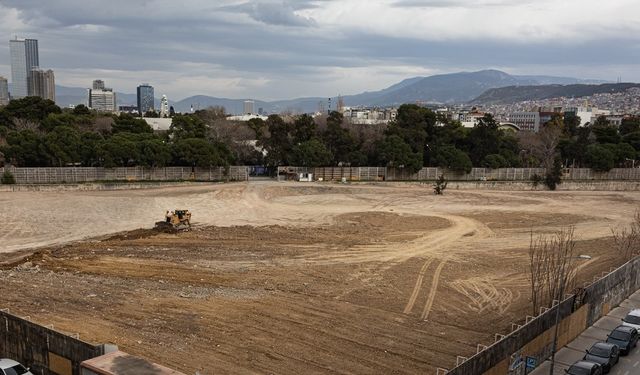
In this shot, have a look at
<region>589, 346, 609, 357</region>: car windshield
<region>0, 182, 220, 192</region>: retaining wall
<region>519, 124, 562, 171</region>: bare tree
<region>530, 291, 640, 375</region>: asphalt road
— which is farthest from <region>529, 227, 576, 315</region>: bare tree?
<region>519, 124, 562, 171</region>: bare tree

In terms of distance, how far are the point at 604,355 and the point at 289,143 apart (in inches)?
2126

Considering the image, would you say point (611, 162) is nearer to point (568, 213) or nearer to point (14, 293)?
point (568, 213)

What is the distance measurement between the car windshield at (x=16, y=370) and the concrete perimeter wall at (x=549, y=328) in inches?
470

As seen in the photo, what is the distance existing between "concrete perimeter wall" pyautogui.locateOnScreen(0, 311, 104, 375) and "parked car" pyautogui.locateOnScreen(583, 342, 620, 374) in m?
A: 15.4

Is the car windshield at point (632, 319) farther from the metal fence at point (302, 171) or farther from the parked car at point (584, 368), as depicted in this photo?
the metal fence at point (302, 171)

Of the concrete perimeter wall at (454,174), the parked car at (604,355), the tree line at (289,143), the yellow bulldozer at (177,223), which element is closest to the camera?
the parked car at (604,355)

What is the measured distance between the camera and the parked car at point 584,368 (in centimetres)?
1612

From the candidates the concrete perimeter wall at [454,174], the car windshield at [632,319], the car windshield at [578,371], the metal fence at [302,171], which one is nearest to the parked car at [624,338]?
the car windshield at [632,319]

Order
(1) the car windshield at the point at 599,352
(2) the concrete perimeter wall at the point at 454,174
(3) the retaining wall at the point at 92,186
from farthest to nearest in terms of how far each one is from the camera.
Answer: (2) the concrete perimeter wall at the point at 454,174
(3) the retaining wall at the point at 92,186
(1) the car windshield at the point at 599,352

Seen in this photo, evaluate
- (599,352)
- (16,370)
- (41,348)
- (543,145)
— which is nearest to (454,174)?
(543,145)

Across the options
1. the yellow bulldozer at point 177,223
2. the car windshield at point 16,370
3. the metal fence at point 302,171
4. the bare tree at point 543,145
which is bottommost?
the car windshield at point 16,370

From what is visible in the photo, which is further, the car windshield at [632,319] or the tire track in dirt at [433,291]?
the tire track in dirt at [433,291]

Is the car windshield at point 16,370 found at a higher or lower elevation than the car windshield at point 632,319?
higher

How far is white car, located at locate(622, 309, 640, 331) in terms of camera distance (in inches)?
812
